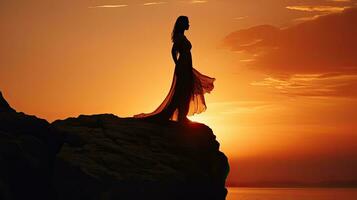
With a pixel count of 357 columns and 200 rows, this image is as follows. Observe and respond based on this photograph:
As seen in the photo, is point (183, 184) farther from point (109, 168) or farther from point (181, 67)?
point (181, 67)

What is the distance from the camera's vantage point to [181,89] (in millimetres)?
27094

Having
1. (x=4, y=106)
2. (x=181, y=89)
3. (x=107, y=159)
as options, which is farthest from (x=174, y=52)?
(x=4, y=106)

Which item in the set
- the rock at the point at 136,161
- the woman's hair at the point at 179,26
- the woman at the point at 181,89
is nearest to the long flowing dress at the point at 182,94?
the woman at the point at 181,89

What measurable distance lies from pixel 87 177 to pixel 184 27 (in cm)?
785

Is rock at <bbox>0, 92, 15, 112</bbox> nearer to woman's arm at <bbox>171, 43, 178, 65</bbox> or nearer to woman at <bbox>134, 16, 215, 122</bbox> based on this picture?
woman at <bbox>134, 16, 215, 122</bbox>

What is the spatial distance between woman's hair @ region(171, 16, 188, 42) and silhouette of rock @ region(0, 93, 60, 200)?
6352 millimetres

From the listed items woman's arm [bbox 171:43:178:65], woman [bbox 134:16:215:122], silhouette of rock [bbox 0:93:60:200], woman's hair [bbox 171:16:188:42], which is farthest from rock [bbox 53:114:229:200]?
woman's hair [bbox 171:16:188:42]

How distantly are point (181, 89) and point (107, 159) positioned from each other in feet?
17.4

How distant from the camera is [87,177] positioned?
22141 millimetres

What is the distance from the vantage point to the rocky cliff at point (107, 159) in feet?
73.6

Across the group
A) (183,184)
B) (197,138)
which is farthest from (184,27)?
(183,184)

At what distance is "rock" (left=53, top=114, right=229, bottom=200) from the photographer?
22.4m

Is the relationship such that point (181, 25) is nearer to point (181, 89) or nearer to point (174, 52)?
point (174, 52)

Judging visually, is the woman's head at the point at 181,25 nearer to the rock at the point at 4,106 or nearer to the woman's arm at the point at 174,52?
the woman's arm at the point at 174,52
